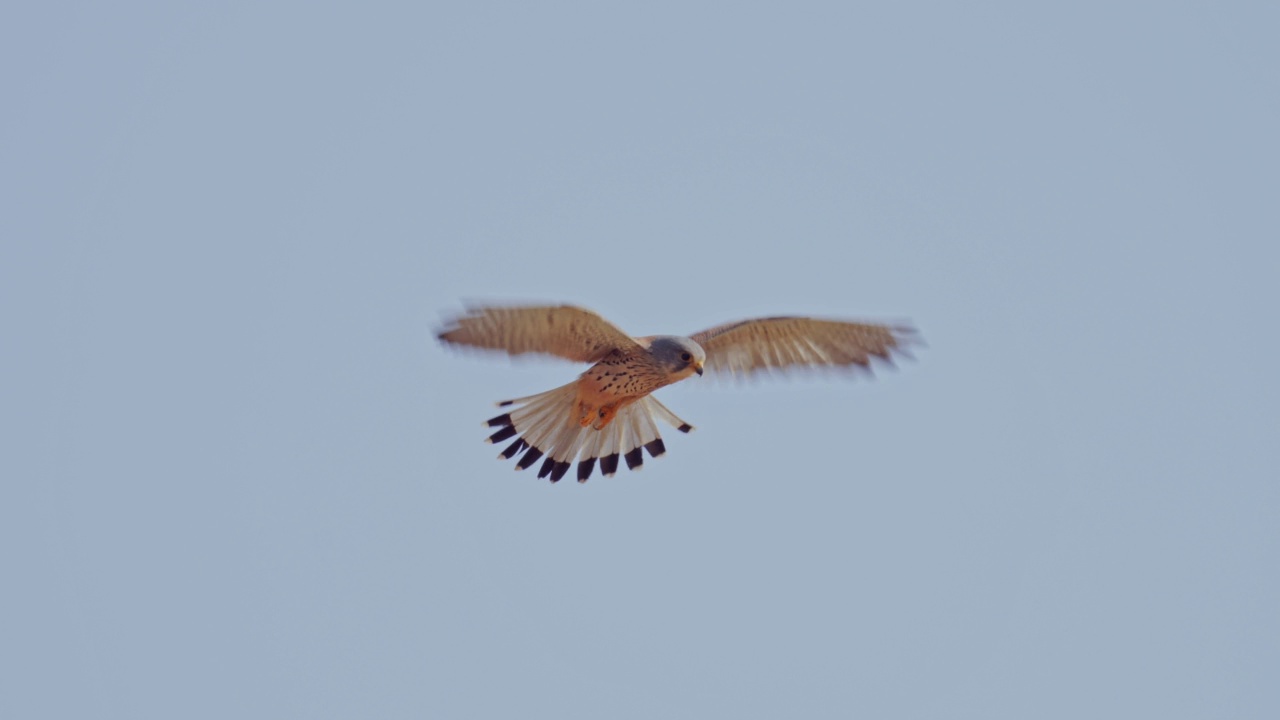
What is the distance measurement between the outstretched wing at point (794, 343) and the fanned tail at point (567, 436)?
0.64 meters

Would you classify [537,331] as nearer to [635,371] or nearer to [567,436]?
[635,371]

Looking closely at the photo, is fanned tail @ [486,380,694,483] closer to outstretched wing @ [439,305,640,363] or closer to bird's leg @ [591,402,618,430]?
bird's leg @ [591,402,618,430]

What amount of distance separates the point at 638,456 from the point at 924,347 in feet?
6.71

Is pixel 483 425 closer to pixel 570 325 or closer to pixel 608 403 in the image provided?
pixel 608 403

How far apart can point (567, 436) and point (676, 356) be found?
1.30 m

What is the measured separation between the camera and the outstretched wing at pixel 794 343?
37.6ft

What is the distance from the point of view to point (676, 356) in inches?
427

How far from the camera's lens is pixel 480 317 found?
32.7ft

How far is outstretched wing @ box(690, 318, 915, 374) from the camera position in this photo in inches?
451

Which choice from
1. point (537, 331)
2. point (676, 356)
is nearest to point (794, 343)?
point (676, 356)

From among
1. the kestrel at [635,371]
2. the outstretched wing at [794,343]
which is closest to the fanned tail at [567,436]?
the kestrel at [635,371]

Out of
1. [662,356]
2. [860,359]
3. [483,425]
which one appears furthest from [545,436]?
[860,359]

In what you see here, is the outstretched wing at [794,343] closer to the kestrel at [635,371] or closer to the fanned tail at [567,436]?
the kestrel at [635,371]

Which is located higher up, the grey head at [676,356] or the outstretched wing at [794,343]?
the outstretched wing at [794,343]
